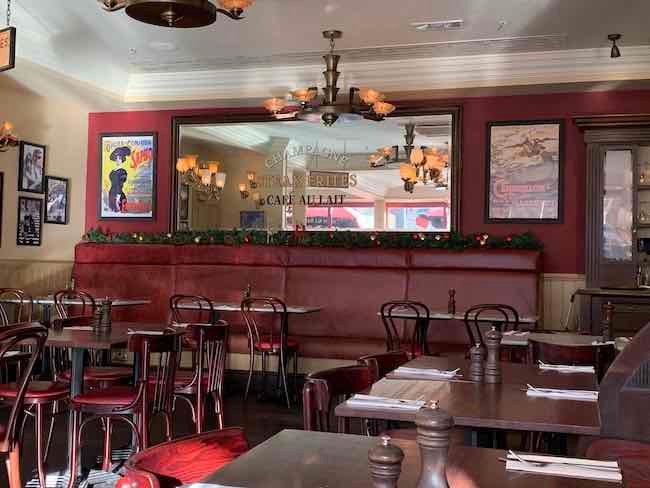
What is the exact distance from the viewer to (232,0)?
5016 mm

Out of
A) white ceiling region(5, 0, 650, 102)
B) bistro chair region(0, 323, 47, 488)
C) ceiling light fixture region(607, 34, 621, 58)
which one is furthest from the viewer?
ceiling light fixture region(607, 34, 621, 58)

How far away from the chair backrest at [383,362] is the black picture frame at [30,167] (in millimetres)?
6389

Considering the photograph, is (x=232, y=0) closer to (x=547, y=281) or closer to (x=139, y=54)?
(x=139, y=54)

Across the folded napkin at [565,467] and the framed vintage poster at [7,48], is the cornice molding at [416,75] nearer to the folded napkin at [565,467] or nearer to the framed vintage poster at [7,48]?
the framed vintage poster at [7,48]

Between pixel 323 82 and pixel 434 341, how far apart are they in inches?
124

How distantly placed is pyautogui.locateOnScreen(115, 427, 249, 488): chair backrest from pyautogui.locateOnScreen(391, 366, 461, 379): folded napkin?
4.06ft

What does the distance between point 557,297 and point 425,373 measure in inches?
215

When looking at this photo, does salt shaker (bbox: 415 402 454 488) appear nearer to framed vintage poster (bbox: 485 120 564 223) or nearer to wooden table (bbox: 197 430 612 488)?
wooden table (bbox: 197 430 612 488)

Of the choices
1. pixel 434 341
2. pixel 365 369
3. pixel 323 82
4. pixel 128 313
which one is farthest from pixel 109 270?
pixel 365 369

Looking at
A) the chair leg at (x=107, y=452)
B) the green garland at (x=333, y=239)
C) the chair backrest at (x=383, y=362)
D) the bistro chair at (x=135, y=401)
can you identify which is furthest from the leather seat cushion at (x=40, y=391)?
the green garland at (x=333, y=239)

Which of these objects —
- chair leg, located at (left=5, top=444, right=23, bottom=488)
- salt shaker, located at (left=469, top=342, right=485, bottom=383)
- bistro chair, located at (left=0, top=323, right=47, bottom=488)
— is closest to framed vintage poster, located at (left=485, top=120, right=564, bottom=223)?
salt shaker, located at (left=469, top=342, right=485, bottom=383)

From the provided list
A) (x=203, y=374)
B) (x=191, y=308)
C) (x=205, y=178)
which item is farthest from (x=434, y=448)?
(x=205, y=178)

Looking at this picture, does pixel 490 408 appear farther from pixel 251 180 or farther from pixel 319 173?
pixel 251 180

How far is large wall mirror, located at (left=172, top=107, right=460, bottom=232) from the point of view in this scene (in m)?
8.55
